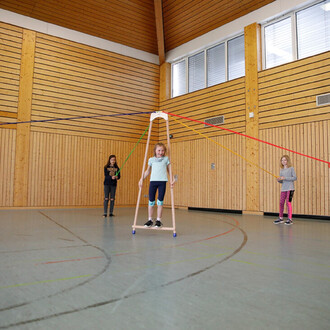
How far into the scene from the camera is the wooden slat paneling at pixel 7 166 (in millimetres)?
8836

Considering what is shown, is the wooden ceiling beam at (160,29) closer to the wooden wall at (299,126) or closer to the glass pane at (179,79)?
the glass pane at (179,79)

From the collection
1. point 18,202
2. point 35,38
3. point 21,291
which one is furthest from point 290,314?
point 35,38

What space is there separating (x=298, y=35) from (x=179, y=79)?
4836mm

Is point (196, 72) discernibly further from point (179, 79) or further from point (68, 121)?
point (68, 121)

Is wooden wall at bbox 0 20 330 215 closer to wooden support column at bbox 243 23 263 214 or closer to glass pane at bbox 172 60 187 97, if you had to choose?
wooden support column at bbox 243 23 263 214

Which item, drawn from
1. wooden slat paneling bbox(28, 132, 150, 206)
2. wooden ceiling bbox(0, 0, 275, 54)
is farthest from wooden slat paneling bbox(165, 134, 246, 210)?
wooden ceiling bbox(0, 0, 275, 54)

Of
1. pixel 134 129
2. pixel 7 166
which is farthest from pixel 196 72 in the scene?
pixel 7 166

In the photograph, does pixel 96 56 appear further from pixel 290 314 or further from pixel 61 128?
pixel 290 314

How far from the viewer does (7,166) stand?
352 inches

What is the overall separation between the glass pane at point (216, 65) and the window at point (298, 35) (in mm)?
1584

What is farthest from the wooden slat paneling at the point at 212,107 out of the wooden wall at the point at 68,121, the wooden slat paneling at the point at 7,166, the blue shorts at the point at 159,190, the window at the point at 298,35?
the wooden slat paneling at the point at 7,166

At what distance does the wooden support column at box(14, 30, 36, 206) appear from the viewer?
29.7 ft

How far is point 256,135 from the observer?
866 cm

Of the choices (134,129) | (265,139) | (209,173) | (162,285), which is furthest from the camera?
(134,129)
